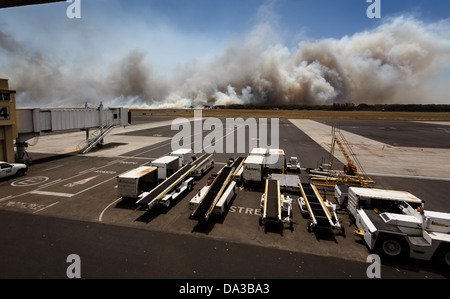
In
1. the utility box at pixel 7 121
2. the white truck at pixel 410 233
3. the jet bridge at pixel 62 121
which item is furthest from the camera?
the jet bridge at pixel 62 121

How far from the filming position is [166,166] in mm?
21281

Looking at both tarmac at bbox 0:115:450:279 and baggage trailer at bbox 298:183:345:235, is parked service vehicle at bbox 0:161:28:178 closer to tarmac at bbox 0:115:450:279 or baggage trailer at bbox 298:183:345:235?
tarmac at bbox 0:115:450:279

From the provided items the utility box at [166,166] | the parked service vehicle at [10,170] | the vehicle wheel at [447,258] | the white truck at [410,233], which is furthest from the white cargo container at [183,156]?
the vehicle wheel at [447,258]

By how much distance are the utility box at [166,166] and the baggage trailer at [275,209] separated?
9.26 m

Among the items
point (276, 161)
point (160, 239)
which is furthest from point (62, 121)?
point (276, 161)

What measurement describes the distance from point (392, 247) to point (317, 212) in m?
4.23

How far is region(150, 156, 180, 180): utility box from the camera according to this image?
2109cm

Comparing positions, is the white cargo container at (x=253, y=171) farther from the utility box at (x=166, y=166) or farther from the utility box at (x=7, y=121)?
the utility box at (x=7, y=121)

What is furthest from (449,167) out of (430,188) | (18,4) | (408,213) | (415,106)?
(415,106)

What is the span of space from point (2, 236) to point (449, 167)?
43.1 metres

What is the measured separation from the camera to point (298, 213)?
16.8 m

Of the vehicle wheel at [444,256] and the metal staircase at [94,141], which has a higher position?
the metal staircase at [94,141]

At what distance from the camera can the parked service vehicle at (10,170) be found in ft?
71.7
